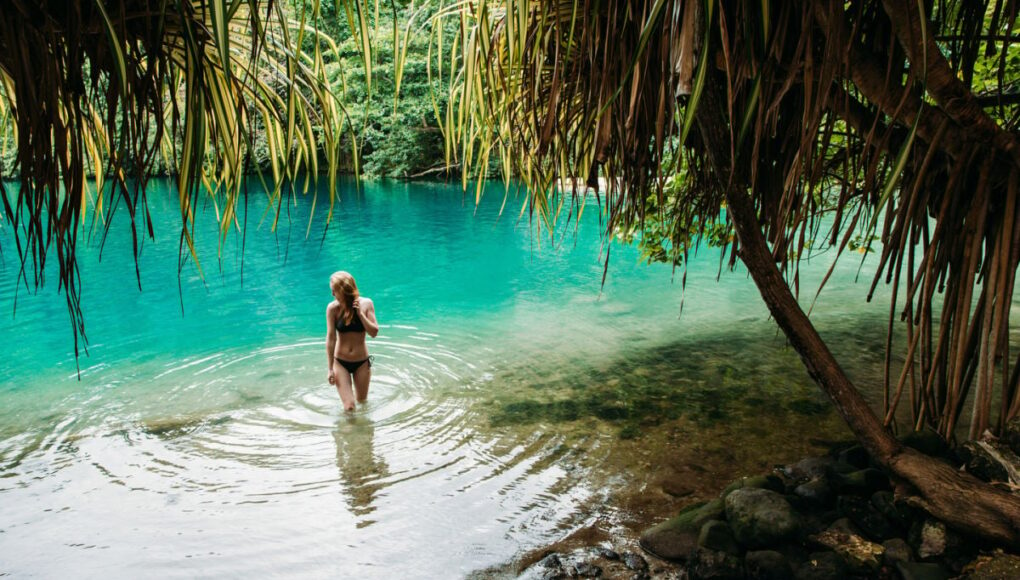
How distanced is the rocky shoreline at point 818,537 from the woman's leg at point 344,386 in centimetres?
281

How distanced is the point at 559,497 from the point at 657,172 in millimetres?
2447

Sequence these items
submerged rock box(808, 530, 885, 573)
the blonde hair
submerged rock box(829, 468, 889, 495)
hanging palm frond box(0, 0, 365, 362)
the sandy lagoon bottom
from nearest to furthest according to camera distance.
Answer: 1. hanging palm frond box(0, 0, 365, 362)
2. submerged rock box(808, 530, 885, 573)
3. submerged rock box(829, 468, 889, 495)
4. the sandy lagoon bottom
5. the blonde hair

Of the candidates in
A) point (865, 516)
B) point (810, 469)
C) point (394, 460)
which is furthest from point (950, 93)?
point (394, 460)

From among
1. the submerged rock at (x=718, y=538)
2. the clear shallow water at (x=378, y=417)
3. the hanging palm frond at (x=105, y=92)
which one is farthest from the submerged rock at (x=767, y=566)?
the hanging palm frond at (x=105, y=92)

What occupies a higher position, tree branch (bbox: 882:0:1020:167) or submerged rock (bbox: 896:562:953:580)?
tree branch (bbox: 882:0:1020:167)

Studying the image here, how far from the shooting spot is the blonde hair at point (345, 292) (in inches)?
221

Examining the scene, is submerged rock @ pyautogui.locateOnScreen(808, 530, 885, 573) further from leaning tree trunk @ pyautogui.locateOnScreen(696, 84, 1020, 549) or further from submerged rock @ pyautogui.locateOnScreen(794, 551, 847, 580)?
leaning tree trunk @ pyautogui.locateOnScreen(696, 84, 1020, 549)

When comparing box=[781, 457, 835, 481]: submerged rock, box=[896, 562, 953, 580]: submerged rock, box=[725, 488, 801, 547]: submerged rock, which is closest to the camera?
box=[896, 562, 953, 580]: submerged rock

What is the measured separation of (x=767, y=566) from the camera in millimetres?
2873

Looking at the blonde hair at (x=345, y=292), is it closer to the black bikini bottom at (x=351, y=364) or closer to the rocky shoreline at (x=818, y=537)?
the black bikini bottom at (x=351, y=364)

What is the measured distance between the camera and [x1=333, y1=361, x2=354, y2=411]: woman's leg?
5.82m

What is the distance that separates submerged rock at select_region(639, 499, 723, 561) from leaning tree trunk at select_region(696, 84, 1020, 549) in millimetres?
882

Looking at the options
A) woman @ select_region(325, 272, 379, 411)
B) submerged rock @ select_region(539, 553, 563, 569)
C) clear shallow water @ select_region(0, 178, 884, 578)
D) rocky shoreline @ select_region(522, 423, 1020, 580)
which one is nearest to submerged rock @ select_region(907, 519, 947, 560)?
rocky shoreline @ select_region(522, 423, 1020, 580)

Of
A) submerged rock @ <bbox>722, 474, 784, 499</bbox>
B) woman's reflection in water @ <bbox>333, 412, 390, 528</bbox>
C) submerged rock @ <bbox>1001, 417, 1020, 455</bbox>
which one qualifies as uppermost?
submerged rock @ <bbox>1001, 417, 1020, 455</bbox>
